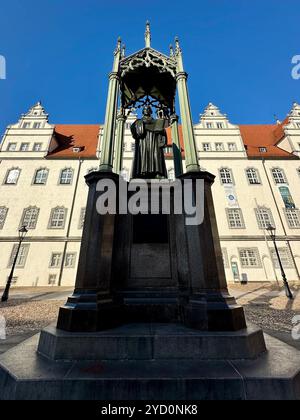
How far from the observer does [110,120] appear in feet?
13.6

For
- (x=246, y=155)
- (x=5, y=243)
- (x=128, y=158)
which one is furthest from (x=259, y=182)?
(x=5, y=243)

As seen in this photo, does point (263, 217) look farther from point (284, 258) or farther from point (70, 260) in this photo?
point (70, 260)

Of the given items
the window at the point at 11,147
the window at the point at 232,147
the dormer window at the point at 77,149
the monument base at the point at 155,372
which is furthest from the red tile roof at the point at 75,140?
the monument base at the point at 155,372

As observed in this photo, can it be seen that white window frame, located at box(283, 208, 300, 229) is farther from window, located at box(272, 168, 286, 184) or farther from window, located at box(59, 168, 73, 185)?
window, located at box(59, 168, 73, 185)

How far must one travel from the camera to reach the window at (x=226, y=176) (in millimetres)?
21880

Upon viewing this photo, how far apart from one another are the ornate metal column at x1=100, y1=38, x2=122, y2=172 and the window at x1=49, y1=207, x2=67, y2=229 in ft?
56.9

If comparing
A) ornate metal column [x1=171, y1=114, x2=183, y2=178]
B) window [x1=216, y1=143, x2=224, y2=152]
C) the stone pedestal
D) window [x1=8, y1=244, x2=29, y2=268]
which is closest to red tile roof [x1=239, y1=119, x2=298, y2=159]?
window [x1=216, y1=143, x2=224, y2=152]

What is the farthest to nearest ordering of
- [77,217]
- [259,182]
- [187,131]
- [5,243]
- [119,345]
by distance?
1. [259,182]
2. [77,217]
3. [5,243]
4. [187,131]
5. [119,345]

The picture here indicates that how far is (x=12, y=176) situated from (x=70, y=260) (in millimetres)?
11402

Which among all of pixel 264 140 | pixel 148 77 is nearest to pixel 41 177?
pixel 148 77

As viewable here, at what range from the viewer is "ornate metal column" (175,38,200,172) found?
367cm

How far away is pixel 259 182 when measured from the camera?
21.7m

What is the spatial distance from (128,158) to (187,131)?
1896cm
